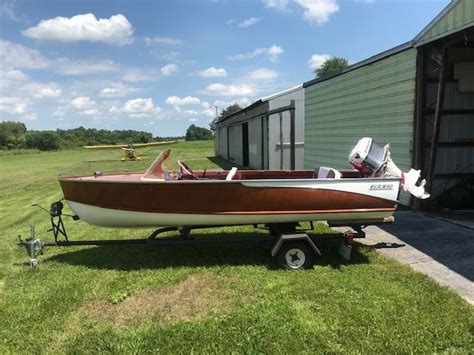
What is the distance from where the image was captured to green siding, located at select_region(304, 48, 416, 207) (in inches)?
375

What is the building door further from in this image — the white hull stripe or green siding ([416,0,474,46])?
the white hull stripe

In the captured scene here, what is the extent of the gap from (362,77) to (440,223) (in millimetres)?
4815

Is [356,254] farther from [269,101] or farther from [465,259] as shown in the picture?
[269,101]

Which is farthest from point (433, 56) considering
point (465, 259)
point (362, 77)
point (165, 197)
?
point (165, 197)

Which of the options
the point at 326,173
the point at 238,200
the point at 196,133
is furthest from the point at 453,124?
the point at 196,133

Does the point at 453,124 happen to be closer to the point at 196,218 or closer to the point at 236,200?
the point at 236,200

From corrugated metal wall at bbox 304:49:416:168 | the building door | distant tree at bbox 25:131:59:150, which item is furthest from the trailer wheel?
distant tree at bbox 25:131:59:150

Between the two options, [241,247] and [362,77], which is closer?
[241,247]

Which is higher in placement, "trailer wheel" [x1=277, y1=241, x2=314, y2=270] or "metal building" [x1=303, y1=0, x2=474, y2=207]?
"metal building" [x1=303, y1=0, x2=474, y2=207]

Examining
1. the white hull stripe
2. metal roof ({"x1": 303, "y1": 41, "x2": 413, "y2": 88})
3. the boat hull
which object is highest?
metal roof ({"x1": 303, "y1": 41, "x2": 413, "y2": 88})

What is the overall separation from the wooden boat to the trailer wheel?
32 centimetres

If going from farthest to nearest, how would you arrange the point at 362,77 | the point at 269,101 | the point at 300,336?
the point at 269,101
the point at 362,77
the point at 300,336

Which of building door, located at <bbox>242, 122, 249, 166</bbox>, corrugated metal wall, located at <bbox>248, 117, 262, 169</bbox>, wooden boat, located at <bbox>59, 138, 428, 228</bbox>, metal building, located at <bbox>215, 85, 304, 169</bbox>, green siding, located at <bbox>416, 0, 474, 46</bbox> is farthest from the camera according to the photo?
building door, located at <bbox>242, 122, 249, 166</bbox>

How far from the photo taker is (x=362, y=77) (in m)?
11.4
